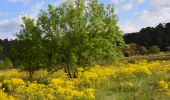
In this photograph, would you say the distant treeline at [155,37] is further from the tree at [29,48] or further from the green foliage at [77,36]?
the green foliage at [77,36]

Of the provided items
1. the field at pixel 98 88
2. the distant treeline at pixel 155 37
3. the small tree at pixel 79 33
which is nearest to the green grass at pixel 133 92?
Result: the field at pixel 98 88

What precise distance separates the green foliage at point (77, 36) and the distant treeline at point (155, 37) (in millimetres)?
51133

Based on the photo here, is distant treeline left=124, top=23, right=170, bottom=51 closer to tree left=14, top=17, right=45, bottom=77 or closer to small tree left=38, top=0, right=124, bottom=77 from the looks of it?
tree left=14, top=17, right=45, bottom=77

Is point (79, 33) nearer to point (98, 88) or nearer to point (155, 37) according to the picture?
point (98, 88)

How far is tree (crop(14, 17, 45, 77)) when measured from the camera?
28656 millimetres

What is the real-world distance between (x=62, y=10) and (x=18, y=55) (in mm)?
8460

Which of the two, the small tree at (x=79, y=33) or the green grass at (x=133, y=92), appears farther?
the small tree at (x=79, y=33)

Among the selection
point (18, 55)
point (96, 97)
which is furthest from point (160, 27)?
point (96, 97)

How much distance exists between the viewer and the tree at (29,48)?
1128 inches

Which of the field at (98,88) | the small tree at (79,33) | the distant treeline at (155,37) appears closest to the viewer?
the field at (98,88)

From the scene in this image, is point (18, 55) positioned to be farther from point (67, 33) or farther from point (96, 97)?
point (96, 97)

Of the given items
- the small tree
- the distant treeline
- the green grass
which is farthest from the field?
the distant treeline

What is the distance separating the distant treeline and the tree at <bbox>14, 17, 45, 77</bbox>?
154 feet

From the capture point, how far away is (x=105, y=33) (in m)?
27.3
